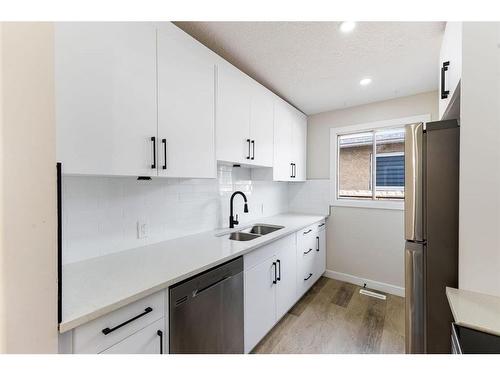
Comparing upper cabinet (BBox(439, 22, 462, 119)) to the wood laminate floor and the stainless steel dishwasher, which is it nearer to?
the stainless steel dishwasher

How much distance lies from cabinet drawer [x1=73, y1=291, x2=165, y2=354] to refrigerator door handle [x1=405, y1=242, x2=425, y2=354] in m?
1.43

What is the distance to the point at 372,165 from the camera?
2.87m

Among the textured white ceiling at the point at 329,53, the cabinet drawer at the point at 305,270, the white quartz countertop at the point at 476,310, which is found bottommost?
the cabinet drawer at the point at 305,270

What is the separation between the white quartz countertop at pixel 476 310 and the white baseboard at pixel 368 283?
2.05m

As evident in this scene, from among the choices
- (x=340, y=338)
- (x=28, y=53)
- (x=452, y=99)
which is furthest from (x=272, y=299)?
(x=28, y=53)

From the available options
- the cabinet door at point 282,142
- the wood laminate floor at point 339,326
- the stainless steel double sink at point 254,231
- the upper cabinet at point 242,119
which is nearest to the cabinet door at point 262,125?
the upper cabinet at point 242,119

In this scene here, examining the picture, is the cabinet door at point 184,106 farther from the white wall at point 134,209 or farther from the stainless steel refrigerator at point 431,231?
the stainless steel refrigerator at point 431,231

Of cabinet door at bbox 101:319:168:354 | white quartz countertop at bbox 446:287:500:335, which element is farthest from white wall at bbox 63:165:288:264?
white quartz countertop at bbox 446:287:500:335

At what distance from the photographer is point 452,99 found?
1.22 metres

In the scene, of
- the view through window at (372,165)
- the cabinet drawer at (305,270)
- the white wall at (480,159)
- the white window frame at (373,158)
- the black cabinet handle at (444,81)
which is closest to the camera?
the white wall at (480,159)

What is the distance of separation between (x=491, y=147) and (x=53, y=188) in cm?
153

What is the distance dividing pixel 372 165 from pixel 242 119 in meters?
1.94

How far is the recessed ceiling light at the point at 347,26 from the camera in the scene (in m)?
1.41

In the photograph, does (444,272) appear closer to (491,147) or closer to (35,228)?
(491,147)
